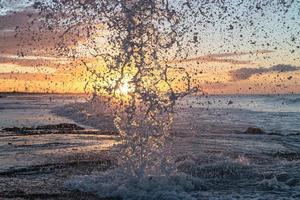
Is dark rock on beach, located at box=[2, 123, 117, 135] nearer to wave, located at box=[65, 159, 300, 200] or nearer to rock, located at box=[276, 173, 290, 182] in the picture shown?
wave, located at box=[65, 159, 300, 200]

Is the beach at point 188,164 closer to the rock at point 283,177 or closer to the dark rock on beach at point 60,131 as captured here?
the rock at point 283,177

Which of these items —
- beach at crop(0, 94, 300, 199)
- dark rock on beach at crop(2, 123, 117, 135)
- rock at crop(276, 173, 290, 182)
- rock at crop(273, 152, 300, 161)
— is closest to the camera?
beach at crop(0, 94, 300, 199)

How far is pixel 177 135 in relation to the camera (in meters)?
28.2

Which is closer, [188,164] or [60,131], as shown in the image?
[188,164]

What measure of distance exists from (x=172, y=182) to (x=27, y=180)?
12.7ft

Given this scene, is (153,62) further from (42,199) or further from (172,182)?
(42,199)

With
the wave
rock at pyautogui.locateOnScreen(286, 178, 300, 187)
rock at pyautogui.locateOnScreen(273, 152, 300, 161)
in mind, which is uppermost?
the wave

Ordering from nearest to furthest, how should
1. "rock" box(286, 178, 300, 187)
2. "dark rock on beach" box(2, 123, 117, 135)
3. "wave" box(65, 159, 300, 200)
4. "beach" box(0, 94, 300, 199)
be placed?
1. "wave" box(65, 159, 300, 200)
2. "beach" box(0, 94, 300, 199)
3. "rock" box(286, 178, 300, 187)
4. "dark rock on beach" box(2, 123, 117, 135)

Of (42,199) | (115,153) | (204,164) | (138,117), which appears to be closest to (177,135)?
(115,153)

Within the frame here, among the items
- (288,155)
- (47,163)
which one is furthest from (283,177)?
(47,163)

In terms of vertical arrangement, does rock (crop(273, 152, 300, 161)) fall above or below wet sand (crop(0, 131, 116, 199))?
below

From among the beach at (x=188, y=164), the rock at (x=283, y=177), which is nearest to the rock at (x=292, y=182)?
the beach at (x=188, y=164)

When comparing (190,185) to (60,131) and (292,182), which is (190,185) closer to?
(292,182)

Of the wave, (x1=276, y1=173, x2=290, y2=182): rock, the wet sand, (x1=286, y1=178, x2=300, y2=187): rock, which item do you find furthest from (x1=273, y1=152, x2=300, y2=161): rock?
the wet sand
